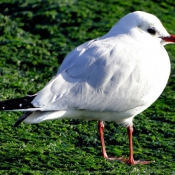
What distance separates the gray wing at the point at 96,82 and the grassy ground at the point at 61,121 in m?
0.70

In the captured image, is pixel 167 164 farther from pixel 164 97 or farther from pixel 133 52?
pixel 164 97

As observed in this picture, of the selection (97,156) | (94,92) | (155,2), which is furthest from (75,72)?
(155,2)

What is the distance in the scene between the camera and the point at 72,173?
20.0 ft

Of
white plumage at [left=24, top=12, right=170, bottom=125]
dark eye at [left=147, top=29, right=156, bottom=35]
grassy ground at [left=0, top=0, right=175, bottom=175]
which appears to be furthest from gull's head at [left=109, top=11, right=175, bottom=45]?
grassy ground at [left=0, top=0, right=175, bottom=175]

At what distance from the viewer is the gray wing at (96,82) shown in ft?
20.4

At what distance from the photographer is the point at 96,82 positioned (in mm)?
6336

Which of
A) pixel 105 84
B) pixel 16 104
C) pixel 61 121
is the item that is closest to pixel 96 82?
pixel 105 84

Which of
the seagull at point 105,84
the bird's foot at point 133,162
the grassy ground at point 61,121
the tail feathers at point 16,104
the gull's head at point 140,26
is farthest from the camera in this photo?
the gull's head at point 140,26

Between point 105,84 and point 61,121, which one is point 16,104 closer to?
point 105,84

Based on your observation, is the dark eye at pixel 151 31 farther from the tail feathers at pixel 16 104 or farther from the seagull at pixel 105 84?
the tail feathers at pixel 16 104

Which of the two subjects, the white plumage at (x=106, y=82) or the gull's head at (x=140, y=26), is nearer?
the white plumage at (x=106, y=82)

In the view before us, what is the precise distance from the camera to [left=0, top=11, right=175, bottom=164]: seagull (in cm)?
612

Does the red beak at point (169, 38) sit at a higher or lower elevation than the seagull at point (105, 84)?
higher

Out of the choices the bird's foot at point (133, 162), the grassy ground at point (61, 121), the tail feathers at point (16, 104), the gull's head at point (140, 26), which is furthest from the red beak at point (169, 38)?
the tail feathers at point (16, 104)
